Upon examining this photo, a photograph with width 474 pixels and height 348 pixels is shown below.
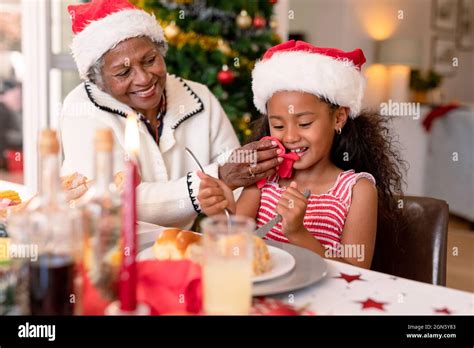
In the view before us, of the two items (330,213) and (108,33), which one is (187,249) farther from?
(108,33)

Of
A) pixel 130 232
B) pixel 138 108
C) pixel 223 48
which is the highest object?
pixel 223 48

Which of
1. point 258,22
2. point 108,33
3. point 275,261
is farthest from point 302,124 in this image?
point 258,22

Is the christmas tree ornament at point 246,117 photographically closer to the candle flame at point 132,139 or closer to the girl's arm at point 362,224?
the girl's arm at point 362,224

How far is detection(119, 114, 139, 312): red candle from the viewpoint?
63 centimetres

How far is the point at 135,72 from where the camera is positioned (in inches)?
64.5

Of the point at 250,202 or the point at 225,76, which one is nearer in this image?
the point at 250,202

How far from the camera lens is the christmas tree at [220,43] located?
2850 millimetres

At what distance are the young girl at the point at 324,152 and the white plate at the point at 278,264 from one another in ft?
0.89

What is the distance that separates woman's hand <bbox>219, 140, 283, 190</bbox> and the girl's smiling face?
0.04 m

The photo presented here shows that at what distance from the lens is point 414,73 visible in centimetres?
538

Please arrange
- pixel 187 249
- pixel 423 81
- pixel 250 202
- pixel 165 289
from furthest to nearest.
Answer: pixel 423 81
pixel 250 202
pixel 187 249
pixel 165 289

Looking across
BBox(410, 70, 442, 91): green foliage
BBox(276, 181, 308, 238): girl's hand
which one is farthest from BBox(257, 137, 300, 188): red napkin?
BBox(410, 70, 442, 91): green foliage

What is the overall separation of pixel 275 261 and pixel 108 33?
97 centimetres

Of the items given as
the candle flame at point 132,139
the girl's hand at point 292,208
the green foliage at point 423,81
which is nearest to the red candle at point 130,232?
the candle flame at point 132,139
